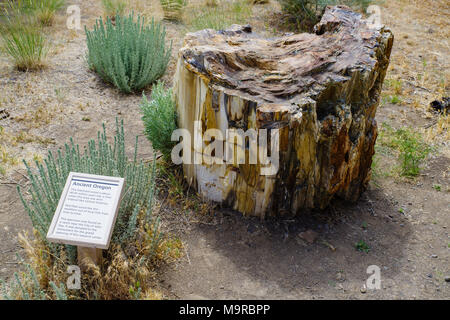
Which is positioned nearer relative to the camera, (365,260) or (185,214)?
(365,260)

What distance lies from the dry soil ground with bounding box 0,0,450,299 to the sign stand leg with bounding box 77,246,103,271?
42cm

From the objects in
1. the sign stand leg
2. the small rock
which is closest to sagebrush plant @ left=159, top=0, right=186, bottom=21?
the small rock

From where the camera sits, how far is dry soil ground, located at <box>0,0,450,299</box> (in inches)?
103

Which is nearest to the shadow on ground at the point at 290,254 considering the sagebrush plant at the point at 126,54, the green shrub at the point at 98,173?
the green shrub at the point at 98,173

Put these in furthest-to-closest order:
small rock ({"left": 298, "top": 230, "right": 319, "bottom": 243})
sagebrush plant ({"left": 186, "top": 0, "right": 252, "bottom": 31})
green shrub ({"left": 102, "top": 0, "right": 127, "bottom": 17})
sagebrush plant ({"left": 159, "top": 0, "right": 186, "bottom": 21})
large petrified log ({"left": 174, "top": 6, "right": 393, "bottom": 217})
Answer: sagebrush plant ({"left": 159, "top": 0, "right": 186, "bottom": 21})
green shrub ({"left": 102, "top": 0, "right": 127, "bottom": 17})
sagebrush plant ({"left": 186, "top": 0, "right": 252, "bottom": 31})
small rock ({"left": 298, "top": 230, "right": 319, "bottom": 243})
large petrified log ({"left": 174, "top": 6, "right": 393, "bottom": 217})

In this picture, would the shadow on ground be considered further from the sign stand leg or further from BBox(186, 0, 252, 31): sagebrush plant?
BBox(186, 0, 252, 31): sagebrush plant

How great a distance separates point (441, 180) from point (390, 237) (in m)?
0.97

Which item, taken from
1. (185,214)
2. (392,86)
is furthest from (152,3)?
(185,214)

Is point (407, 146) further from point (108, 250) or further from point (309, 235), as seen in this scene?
point (108, 250)

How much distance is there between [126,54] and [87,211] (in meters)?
2.75

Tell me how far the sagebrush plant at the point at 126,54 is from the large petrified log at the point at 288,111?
59.0 inches
